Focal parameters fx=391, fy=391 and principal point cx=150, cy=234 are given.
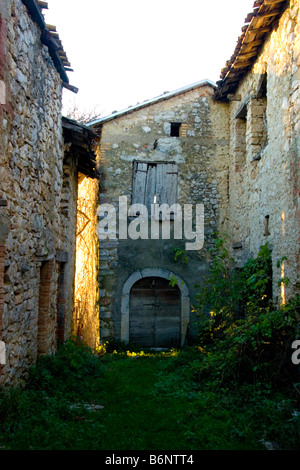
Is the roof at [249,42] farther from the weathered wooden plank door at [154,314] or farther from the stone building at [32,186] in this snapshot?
the weathered wooden plank door at [154,314]

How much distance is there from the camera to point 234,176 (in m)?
8.88

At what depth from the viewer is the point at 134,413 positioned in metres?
4.52

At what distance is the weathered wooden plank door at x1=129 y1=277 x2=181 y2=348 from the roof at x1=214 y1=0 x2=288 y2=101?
4655 millimetres

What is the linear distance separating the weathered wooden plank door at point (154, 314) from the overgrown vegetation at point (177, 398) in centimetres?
151

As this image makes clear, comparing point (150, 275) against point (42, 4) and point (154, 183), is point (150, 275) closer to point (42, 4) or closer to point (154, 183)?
point (154, 183)

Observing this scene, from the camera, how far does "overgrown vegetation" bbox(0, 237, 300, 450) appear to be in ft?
11.8

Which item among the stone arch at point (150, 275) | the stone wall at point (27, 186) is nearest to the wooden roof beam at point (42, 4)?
the stone wall at point (27, 186)

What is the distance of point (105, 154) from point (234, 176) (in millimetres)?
3026

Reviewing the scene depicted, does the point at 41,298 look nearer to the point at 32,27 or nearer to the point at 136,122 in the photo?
the point at 32,27

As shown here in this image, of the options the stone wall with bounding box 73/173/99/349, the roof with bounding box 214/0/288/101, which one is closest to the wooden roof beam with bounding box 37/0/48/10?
the roof with bounding box 214/0/288/101

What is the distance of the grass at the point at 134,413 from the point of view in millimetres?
3531

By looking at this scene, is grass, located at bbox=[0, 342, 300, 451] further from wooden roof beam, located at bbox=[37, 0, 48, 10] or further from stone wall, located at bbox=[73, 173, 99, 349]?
wooden roof beam, located at bbox=[37, 0, 48, 10]

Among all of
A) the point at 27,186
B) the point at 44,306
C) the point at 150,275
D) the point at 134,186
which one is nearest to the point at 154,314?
the point at 150,275

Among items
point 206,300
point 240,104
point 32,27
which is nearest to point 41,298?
point 32,27
